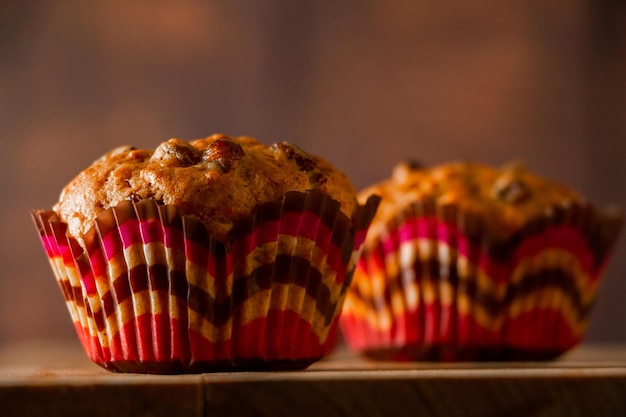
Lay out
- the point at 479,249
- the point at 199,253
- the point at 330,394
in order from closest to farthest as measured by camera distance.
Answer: the point at 330,394 < the point at 199,253 < the point at 479,249

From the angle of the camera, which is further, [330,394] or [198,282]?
[198,282]

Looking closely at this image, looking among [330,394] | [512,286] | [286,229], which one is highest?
[286,229]

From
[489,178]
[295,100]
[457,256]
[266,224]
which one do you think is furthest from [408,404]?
[295,100]

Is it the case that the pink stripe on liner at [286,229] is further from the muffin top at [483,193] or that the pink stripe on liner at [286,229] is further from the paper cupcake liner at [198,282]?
the muffin top at [483,193]

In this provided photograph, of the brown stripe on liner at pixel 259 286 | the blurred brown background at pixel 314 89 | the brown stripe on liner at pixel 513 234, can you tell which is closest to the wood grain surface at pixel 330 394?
the brown stripe on liner at pixel 259 286

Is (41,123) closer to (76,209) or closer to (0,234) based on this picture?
(0,234)

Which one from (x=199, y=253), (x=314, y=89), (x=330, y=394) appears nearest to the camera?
(x=330, y=394)

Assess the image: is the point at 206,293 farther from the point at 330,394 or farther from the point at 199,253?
the point at 330,394

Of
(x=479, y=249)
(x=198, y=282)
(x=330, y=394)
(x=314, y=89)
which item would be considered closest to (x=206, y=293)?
(x=198, y=282)
